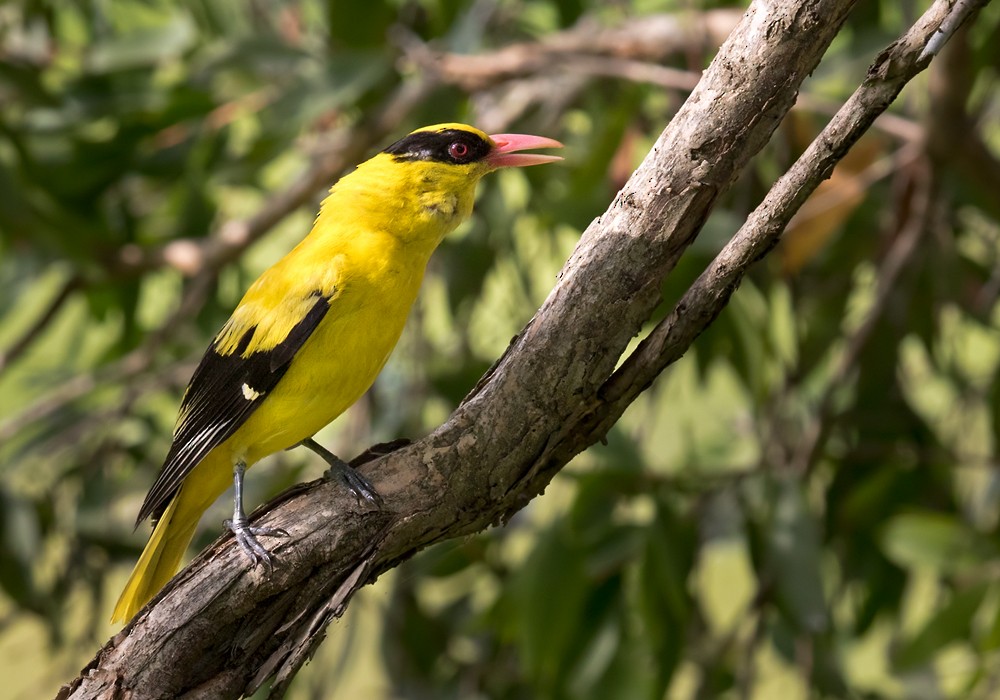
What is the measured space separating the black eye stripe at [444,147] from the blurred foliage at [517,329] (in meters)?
0.67

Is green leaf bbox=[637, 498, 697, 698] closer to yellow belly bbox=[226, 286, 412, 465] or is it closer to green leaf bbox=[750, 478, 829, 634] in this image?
green leaf bbox=[750, 478, 829, 634]

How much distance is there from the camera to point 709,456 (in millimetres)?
4320

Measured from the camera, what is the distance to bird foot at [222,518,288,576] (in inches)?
73.4

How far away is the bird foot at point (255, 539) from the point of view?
1.86 meters

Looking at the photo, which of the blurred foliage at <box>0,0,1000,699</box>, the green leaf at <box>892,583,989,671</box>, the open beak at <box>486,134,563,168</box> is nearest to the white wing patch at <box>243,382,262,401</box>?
the open beak at <box>486,134,563,168</box>

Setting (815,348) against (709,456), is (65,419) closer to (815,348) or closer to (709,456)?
(709,456)

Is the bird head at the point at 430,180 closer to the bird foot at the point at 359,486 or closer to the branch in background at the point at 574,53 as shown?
the bird foot at the point at 359,486

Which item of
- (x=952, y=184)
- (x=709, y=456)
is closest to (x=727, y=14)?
(x=952, y=184)

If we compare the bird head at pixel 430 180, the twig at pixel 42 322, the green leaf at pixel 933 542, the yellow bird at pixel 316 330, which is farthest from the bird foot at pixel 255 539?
the twig at pixel 42 322

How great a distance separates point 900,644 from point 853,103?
9.03ft

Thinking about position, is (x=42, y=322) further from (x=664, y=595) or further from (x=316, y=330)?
(x=664, y=595)

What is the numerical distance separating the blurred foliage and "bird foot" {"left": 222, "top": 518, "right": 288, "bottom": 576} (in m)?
1.51

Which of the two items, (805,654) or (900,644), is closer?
(805,654)

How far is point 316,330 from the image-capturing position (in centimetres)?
247
